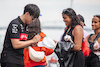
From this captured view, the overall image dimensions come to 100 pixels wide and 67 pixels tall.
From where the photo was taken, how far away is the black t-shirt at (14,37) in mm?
2006

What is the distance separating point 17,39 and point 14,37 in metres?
0.04

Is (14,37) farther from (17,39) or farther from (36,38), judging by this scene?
(36,38)

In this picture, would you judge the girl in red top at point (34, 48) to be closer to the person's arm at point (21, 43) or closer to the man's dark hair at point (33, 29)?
the man's dark hair at point (33, 29)

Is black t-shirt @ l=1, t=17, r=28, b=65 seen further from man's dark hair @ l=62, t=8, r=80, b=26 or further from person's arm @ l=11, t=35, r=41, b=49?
man's dark hair @ l=62, t=8, r=80, b=26

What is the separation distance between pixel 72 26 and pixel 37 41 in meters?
0.53

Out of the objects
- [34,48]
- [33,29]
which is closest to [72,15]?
[33,29]

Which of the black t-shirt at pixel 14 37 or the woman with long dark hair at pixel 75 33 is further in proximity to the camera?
the woman with long dark hair at pixel 75 33

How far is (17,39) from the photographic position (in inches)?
79.4

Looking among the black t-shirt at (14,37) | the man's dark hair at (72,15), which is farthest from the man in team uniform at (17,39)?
the man's dark hair at (72,15)

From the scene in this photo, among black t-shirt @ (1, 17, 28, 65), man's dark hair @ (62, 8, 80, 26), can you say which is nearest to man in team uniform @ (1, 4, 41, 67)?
black t-shirt @ (1, 17, 28, 65)

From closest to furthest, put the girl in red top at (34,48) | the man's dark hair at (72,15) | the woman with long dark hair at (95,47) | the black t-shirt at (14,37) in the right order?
the black t-shirt at (14,37), the girl in red top at (34,48), the man's dark hair at (72,15), the woman with long dark hair at (95,47)

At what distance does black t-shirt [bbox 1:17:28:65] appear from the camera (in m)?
2.01

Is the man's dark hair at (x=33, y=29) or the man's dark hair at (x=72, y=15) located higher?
the man's dark hair at (x=72, y=15)

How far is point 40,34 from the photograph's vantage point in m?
2.24
